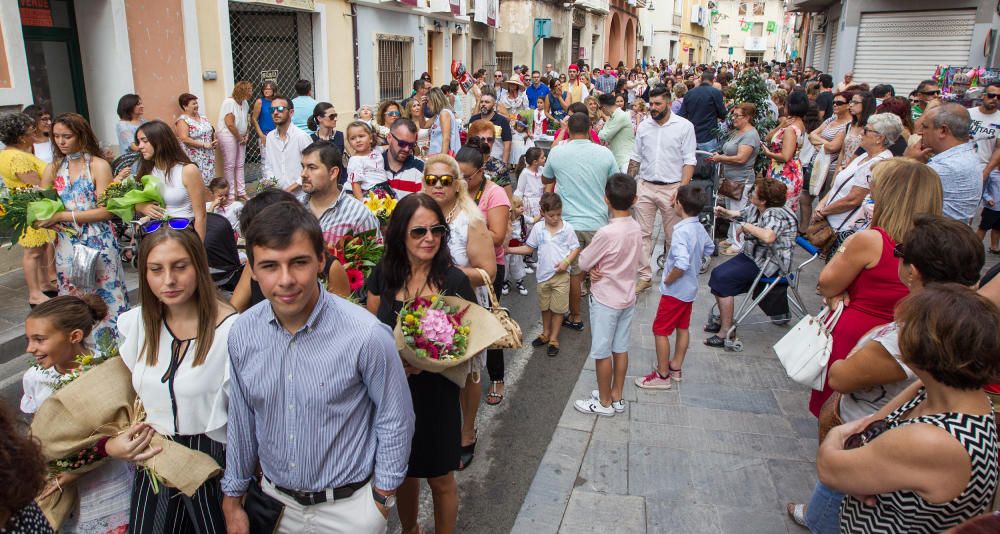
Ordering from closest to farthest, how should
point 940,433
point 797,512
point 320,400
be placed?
point 940,433 < point 320,400 < point 797,512

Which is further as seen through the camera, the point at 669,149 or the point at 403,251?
the point at 669,149

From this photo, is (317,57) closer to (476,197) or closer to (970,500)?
(476,197)

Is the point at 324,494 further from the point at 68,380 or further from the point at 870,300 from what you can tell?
the point at 870,300

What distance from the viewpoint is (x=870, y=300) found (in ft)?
11.1

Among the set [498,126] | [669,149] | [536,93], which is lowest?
[669,149]

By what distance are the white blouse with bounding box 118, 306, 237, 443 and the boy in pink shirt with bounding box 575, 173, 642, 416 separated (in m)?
2.69

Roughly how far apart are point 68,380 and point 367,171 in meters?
3.62

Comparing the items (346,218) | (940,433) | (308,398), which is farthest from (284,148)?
(940,433)

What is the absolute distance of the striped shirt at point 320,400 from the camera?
2275 millimetres

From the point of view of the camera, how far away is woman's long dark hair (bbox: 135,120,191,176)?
496 centimetres

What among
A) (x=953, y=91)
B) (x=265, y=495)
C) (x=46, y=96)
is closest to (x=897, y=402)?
(x=265, y=495)

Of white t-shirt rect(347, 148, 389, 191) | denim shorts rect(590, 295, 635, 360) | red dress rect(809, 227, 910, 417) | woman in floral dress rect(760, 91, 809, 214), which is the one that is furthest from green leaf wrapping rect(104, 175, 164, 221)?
woman in floral dress rect(760, 91, 809, 214)

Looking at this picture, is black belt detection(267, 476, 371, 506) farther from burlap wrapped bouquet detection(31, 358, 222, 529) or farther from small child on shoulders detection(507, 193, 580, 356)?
small child on shoulders detection(507, 193, 580, 356)

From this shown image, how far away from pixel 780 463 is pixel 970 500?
2.19 metres
